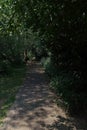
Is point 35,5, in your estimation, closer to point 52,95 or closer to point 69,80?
point 69,80

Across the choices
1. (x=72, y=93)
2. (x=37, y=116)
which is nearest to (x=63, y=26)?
(x=72, y=93)

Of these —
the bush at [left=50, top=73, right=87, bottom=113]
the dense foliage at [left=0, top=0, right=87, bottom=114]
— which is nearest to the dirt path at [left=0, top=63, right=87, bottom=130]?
the bush at [left=50, top=73, right=87, bottom=113]

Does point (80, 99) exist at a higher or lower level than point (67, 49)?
lower

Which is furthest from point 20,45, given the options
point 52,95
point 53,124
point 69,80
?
point 53,124

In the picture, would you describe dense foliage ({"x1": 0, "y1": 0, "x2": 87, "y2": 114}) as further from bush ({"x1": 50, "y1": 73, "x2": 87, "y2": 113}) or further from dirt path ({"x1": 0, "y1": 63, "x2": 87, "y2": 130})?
dirt path ({"x1": 0, "y1": 63, "x2": 87, "y2": 130})

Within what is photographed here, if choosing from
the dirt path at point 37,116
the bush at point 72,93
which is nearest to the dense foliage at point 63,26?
A: the bush at point 72,93

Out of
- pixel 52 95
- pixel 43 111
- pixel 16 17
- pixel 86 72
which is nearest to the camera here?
pixel 16 17

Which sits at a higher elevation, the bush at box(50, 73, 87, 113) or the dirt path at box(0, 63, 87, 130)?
the bush at box(50, 73, 87, 113)

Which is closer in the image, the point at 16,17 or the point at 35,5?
the point at 35,5

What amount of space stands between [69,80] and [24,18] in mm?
2869

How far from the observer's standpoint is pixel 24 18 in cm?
830

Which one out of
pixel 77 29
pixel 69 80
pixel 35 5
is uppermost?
pixel 35 5

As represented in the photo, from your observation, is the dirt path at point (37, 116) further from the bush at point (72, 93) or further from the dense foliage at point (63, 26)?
the dense foliage at point (63, 26)

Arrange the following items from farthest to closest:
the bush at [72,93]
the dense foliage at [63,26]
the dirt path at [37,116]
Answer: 1. the bush at [72,93]
2. the dirt path at [37,116]
3. the dense foliage at [63,26]
